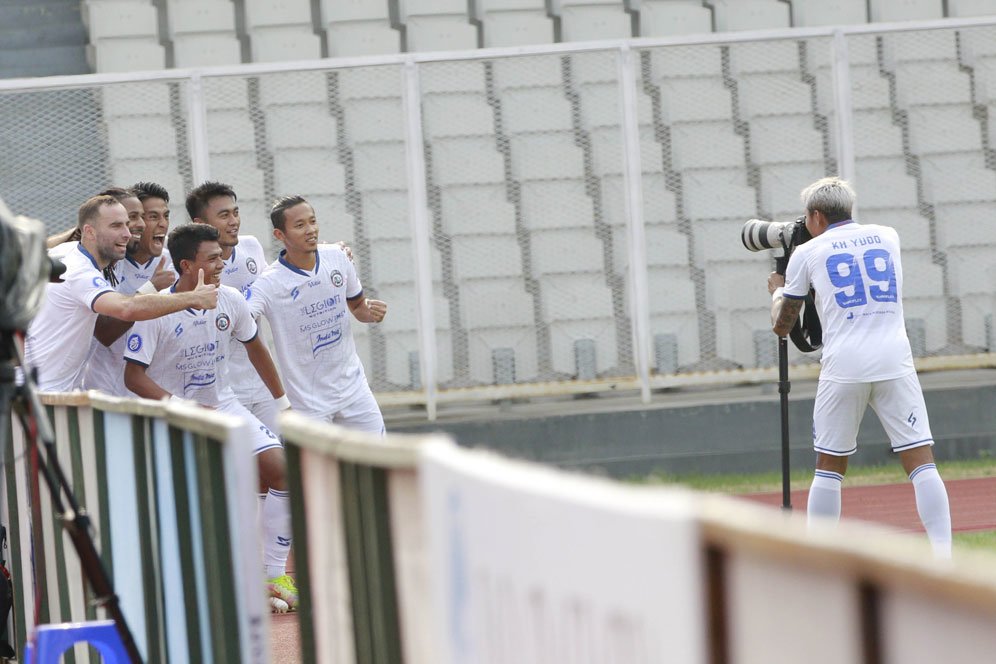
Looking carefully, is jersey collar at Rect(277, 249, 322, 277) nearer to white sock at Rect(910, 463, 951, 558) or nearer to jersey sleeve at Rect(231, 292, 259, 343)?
jersey sleeve at Rect(231, 292, 259, 343)

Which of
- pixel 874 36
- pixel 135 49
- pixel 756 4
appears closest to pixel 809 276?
pixel 874 36

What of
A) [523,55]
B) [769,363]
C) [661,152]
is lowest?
[769,363]

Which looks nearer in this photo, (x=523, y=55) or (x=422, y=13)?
(x=523, y=55)

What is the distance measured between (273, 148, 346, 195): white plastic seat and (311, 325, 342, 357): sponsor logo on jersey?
312 centimetres

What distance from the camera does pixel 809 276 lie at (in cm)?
669

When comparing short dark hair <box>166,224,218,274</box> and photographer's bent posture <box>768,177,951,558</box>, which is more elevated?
short dark hair <box>166,224,218,274</box>

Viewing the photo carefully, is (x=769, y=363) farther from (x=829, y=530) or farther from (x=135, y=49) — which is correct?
(x=829, y=530)

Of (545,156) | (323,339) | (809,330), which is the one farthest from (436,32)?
(809,330)

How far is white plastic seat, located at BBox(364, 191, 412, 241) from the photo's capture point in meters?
10.7

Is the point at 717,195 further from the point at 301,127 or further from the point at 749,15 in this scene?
the point at 301,127

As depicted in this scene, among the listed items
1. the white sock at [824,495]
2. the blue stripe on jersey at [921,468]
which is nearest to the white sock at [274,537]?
the white sock at [824,495]

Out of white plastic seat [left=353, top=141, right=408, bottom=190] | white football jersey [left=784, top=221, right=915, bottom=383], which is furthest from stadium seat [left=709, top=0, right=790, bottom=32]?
white football jersey [left=784, top=221, right=915, bottom=383]

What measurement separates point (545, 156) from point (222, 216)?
373 cm

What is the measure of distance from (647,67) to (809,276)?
4.54 metres
